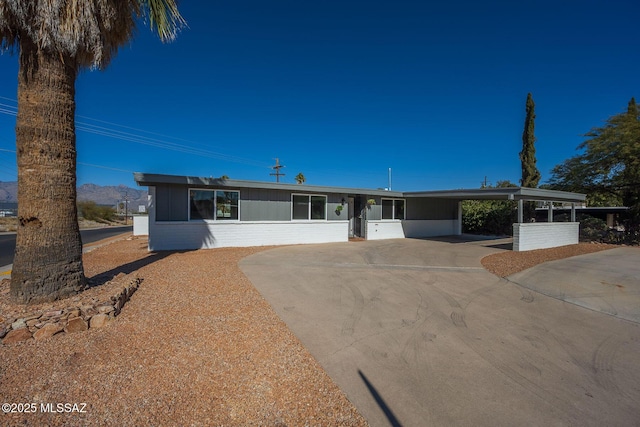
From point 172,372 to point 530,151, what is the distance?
21729 millimetres

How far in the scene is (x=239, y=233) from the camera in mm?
11188

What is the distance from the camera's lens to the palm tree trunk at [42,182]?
4.05 meters

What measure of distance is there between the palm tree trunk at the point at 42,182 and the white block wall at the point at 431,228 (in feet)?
45.6

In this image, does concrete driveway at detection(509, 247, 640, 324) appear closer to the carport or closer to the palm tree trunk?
the carport

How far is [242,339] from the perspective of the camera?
3.34 meters

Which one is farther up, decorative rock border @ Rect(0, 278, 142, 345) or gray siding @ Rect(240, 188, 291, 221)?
gray siding @ Rect(240, 188, 291, 221)

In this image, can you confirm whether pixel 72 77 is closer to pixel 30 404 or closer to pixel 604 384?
pixel 30 404

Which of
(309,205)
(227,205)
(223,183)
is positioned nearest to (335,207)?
(309,205)

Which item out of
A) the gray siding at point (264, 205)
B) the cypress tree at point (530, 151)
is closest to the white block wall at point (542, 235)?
the cypress tree at point (530, 151)

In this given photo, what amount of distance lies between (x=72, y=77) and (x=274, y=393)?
5444 mm

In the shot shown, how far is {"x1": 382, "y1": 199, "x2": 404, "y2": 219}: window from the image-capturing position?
15.0 meters

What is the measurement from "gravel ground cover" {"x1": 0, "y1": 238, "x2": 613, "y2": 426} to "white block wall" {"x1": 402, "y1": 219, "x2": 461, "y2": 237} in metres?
12.6

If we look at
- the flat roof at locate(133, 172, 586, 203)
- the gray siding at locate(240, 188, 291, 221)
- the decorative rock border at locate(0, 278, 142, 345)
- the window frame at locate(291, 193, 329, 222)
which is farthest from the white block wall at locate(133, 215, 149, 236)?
the decorative rock border at locate(0, 278, 142, 345)

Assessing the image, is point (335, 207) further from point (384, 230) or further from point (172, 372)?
point (172, 372)
